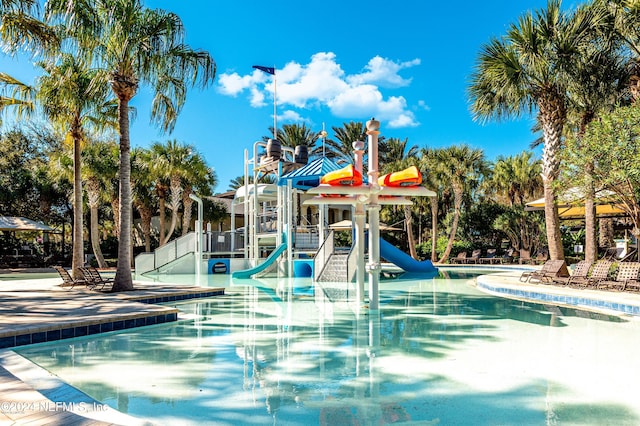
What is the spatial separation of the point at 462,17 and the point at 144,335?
98.7 ft

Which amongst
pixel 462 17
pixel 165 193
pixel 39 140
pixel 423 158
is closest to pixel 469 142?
pixel 423 158

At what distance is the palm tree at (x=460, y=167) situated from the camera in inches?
1089

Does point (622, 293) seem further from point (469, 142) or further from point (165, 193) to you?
point (165, 193)

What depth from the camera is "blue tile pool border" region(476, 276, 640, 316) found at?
9.03 metres

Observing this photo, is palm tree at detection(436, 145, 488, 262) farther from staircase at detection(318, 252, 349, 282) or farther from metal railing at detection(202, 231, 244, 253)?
metal railing at detection(202, 231, 244, 253)

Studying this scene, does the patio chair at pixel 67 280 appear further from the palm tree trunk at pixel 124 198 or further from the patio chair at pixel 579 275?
the patio chair at pixel 579 275

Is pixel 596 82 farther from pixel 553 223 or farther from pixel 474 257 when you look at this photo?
pixel 474 257

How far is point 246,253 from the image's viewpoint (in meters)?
20.8

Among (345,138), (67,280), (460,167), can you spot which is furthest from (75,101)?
(345,138)

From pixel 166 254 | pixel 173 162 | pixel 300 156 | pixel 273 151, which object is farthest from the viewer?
pixel 173 162

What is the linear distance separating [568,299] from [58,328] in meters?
10.4

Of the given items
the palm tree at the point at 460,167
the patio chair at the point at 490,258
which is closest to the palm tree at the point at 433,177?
the palm tree at the point at 460,167

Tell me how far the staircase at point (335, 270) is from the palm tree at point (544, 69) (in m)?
6.71

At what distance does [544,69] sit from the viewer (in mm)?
13211
